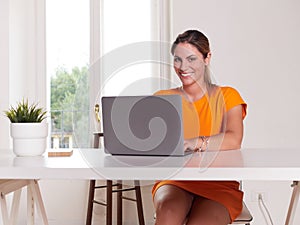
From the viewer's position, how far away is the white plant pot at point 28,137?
5.63ft

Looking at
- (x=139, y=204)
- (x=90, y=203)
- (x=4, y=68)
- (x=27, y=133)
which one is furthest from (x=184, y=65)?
(x=4, y=68)

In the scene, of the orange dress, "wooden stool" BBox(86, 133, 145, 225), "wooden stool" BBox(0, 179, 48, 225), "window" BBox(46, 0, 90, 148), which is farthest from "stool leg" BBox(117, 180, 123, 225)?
the orange dress

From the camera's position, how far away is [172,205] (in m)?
1.75

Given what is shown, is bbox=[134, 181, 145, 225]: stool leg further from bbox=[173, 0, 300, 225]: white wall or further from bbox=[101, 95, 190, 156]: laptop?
bbox=[101, 95, 190, 156]: laptop

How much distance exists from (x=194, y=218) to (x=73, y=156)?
0.49 m

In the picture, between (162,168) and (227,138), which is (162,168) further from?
(227,138)

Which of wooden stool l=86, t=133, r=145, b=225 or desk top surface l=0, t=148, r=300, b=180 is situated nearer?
desk top surface l=0, t=148, r=300, b=180

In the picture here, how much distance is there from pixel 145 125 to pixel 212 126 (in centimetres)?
56

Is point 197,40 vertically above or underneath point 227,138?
above

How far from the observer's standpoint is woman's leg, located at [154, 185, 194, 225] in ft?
5.65

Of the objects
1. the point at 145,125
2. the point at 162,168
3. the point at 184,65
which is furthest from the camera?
the point at 184,65

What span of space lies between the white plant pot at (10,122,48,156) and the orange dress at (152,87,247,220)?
0.51m

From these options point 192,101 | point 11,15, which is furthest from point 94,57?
point 192,101

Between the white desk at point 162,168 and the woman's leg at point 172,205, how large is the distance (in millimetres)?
257
